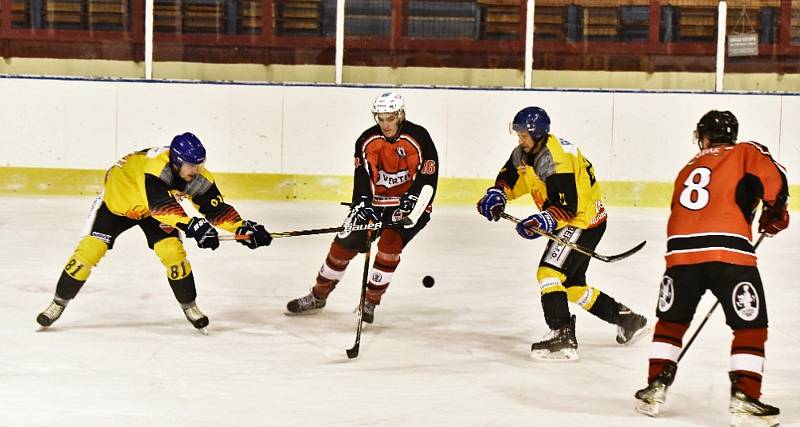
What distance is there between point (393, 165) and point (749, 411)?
6.78 feet

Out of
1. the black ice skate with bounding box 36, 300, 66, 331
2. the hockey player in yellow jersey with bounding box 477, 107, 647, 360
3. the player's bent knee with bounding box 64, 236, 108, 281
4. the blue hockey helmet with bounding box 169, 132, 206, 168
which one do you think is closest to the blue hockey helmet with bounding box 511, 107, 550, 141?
the hockey player in yellow jersey with bounding box 477, 107, 647, 360

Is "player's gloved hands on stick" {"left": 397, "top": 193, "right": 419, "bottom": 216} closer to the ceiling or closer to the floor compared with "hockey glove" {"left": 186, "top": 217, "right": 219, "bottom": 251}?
closer to the ceiling

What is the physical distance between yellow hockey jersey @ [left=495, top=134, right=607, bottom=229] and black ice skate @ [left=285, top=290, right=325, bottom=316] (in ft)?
3.38

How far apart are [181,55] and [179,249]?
4.92m

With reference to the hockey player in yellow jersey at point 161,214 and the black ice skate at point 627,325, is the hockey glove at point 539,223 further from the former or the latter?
the hockey player in yellow jersey at point 161,214

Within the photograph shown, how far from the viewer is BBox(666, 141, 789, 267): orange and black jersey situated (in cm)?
308

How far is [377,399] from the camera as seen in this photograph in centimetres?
334

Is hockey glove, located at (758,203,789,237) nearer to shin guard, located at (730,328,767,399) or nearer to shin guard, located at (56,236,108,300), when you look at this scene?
shin guard, located at (730,328,767,399)

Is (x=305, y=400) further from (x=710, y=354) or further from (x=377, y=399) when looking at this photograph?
(x=710, y=354)

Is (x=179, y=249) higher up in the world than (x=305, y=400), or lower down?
higher up

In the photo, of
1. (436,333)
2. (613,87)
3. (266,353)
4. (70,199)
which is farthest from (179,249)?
(613,87)

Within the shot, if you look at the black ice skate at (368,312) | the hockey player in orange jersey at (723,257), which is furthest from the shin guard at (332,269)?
the hockey player in orange jersey at (723,257)

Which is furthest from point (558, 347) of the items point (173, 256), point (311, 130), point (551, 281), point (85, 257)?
point (311, 130)

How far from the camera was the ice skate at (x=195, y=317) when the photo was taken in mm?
4281
